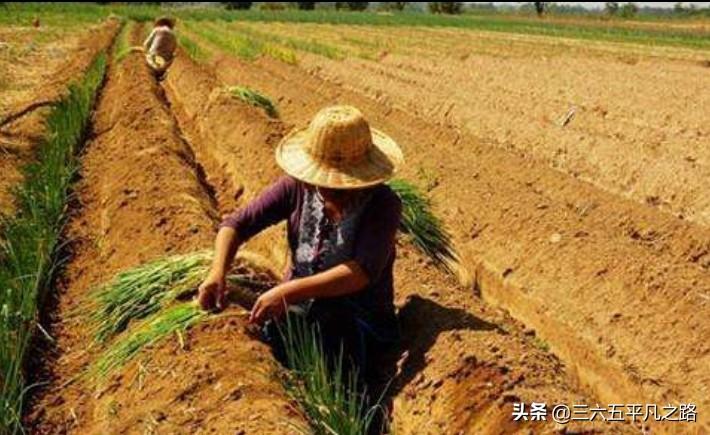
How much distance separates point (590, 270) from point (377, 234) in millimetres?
2022

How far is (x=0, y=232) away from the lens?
4777mm

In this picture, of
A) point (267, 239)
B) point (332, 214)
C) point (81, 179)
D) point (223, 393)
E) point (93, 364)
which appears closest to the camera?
point (223, 393)

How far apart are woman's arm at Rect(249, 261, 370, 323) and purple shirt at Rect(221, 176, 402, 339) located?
43mm

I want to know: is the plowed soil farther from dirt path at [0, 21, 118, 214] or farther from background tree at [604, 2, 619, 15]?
background tree at [604, 2, 619, 15]

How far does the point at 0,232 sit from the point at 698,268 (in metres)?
4.06

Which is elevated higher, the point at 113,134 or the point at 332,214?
the point at 332,214

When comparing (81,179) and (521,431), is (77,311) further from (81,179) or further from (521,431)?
(81,179)

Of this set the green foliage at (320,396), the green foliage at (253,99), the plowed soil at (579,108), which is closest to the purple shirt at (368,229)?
the green foliage at (320,396)

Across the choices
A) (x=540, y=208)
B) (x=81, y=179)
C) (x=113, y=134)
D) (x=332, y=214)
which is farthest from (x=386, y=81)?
(x=332, y=214)

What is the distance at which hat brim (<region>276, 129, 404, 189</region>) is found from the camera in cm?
319

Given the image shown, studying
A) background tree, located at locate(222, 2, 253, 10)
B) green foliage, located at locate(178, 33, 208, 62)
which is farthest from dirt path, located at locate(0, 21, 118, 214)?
background tree, located at locate(222, 2, 253, 10)

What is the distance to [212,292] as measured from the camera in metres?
3.55

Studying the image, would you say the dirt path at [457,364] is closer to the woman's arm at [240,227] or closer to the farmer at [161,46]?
the woman's arm at [240,227]

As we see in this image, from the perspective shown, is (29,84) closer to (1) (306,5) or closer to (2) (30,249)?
(2) (30,249)
